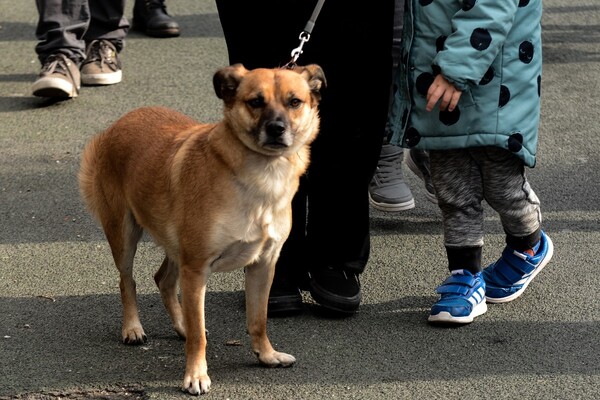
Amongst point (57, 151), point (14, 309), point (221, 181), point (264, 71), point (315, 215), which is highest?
point (264, 71)

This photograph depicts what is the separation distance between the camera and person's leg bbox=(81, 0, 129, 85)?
293 inches

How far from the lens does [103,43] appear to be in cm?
750

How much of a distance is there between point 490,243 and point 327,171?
1.17 meters

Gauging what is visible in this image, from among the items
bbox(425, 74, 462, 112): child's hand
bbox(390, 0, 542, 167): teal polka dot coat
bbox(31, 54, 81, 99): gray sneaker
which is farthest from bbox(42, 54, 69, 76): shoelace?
bbox(425, 74, 462, 112): child's hand

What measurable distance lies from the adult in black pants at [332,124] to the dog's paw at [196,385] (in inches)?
27.4

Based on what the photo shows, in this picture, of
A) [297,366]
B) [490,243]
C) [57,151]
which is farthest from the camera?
[57,151]

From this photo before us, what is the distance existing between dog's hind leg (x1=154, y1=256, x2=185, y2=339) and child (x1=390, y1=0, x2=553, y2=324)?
1.04m

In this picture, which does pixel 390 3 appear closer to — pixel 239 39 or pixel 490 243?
pixel 239 39

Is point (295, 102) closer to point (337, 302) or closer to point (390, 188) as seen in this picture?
point (337, 302)

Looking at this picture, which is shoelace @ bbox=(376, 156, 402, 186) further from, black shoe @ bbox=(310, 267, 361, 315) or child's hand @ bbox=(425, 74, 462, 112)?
child's hand @ bbox=(425, 74, 462, 112)

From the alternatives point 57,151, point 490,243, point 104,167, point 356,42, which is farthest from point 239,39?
point 57,151

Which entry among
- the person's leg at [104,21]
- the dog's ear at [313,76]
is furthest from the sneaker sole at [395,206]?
the person's leg at [104,21]

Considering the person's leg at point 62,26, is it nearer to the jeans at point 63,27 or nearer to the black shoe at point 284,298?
the jeans at point 63,27

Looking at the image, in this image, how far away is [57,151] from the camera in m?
6.34
